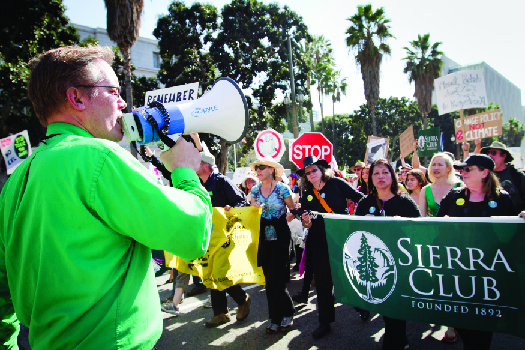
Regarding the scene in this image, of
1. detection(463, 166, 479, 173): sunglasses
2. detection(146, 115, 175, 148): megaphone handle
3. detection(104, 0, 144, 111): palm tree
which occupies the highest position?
detection(104, 0, 144, 111): palm tree

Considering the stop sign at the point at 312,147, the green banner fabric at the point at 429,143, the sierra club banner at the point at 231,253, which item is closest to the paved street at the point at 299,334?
the sierra club banner at the point at 231,253

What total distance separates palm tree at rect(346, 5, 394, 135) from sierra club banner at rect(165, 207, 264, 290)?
58.9 ft

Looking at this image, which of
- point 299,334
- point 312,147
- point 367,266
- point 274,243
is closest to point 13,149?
point 312,147

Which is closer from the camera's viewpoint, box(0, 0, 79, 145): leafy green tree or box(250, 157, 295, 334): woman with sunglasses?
box(250, 157, 295, 334): woman with sunglasses

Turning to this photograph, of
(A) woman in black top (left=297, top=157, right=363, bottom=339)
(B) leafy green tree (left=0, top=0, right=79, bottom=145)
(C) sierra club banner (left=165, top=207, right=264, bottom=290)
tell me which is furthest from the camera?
(B) leafy green tree (left=0, top=0, right=79, bottom=145)

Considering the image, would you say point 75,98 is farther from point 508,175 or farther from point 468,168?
point 508,175

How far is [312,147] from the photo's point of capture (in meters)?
7.06

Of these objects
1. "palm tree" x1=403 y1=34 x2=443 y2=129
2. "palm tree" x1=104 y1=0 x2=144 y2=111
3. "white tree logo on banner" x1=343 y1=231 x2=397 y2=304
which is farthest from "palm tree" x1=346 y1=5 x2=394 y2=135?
"white tree logo on banner" x1=343 y1=231 x2=397 y2=304

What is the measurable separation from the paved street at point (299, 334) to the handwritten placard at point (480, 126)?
19.1ft

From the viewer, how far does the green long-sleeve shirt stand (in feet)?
3.12

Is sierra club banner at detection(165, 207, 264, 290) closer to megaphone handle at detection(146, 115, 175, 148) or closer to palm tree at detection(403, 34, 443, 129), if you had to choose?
megaphone handle at detection(146, 115, 175, 148)

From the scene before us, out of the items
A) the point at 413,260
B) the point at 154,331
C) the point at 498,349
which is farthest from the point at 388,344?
the point at 154,331

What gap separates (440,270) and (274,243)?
71.2 inches

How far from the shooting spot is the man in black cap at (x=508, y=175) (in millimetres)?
4312
